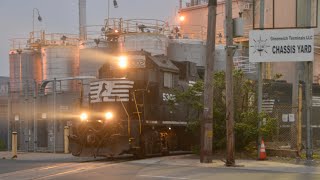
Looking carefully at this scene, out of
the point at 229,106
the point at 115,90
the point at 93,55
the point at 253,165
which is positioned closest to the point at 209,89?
the point at 229,106

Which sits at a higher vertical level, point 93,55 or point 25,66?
point 93,55

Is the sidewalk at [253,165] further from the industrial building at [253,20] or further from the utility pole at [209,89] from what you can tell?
the industrial building at [253,20]

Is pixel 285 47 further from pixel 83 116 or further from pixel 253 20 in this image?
pixel 83 116

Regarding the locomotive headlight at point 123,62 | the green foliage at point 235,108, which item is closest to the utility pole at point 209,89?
the green foliage at point 235,108

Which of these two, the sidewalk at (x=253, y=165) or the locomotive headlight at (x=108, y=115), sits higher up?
the locomotive headlight at (x=108, y=115)

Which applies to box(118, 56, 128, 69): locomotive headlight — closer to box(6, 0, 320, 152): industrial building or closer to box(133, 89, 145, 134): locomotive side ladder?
box(133, 89, 145, 134): locomotive side ladder

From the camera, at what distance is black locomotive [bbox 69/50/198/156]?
817 inches

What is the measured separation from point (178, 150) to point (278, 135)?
16.5 ft

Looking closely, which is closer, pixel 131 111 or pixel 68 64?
pixel 131 111

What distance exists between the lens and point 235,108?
72.9 ft

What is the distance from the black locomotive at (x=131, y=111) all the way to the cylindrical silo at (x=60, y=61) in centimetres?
1180

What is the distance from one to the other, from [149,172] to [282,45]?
8.04 metres

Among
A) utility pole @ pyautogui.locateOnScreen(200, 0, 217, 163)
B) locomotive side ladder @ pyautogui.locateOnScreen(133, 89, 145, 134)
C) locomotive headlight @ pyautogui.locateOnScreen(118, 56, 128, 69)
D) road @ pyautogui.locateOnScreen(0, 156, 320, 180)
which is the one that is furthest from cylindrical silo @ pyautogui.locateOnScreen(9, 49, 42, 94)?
utility pole @ pyautogui.locateOnScreen(200, 0, 217, 163)

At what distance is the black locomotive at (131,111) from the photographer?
68.1ft
